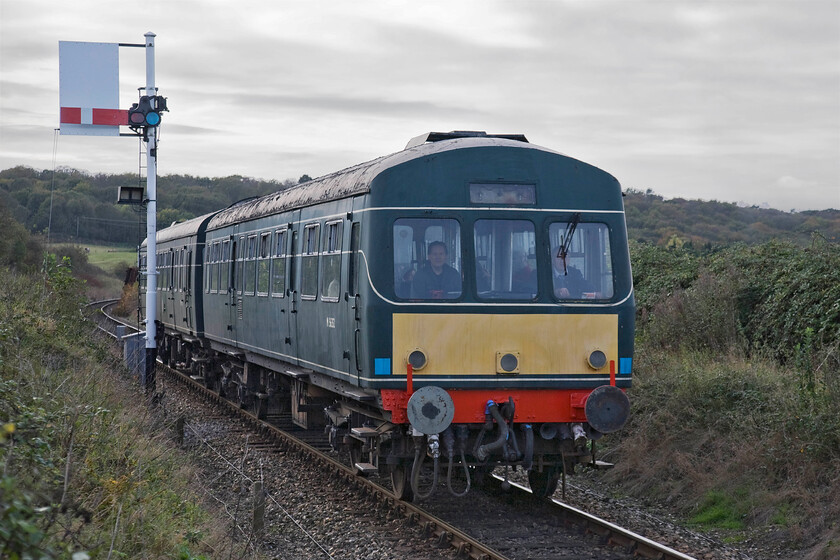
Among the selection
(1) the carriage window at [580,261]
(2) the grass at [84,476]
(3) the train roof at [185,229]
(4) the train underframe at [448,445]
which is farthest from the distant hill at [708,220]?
(2) the grass at [84,476]

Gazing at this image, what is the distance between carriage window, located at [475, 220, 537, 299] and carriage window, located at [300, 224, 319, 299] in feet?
8.55

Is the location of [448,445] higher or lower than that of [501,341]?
lower

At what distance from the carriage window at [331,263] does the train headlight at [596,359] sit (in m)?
2.62

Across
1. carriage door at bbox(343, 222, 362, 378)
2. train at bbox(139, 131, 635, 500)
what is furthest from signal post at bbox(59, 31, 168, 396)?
carriage door at bbox(343, 222, 362, 378)

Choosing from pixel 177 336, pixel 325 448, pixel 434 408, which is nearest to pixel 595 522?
pixel 434 408

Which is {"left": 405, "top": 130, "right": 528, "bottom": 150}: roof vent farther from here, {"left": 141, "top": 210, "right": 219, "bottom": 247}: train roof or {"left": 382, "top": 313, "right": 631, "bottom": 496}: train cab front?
{"left": 141, "top": 210, "right": 219, "bottom": 247}: train roof

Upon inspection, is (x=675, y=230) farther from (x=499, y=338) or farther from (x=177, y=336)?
(x=499, y=338)

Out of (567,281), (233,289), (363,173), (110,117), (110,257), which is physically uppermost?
(110,117)

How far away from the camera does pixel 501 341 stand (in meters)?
9.18

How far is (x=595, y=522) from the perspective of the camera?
8.97m

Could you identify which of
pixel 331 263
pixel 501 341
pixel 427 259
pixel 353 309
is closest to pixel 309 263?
pixel 331 263

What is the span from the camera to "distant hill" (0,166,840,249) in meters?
41.1

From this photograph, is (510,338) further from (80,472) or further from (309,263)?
(80,472)

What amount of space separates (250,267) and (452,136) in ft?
18.4
